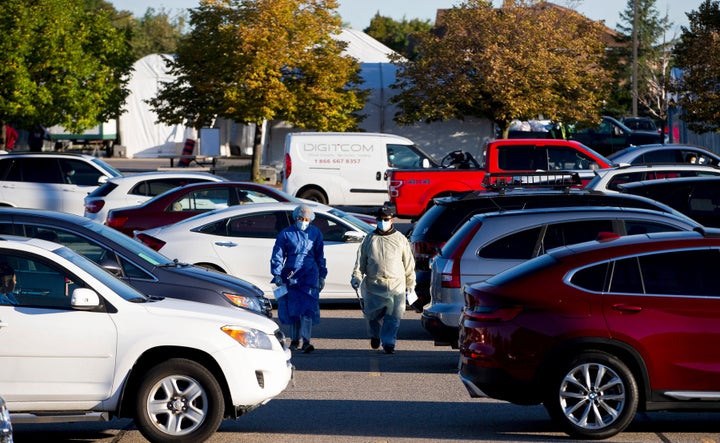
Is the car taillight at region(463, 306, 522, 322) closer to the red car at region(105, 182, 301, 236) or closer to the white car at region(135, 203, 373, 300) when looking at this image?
the white car at region(135, 203, 373, 300)

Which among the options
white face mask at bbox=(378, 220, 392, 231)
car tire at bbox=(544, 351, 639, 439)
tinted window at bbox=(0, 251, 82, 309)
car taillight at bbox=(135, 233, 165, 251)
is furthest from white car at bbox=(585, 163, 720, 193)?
tinted window at bbox=(0, 251, 82, 309)

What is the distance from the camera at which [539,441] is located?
849 centimetres

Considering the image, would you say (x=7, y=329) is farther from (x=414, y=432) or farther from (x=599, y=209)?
(x=599, y=209)

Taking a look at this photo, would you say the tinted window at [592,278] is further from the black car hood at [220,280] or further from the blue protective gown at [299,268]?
the blue protective gown at [299,268]

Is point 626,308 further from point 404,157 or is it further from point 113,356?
point 404,157

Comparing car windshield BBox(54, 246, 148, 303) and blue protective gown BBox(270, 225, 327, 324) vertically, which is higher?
car windshield BBox(54, 246, 148, 303)

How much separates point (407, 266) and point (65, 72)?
3081 cm

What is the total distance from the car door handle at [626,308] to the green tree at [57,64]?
33141 millimetres

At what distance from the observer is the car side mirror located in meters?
7.98

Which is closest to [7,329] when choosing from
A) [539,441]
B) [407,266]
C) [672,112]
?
[539,441]

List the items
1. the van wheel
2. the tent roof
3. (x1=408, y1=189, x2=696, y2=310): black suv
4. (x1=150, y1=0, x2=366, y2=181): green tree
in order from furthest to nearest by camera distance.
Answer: the tent roof, (x1=150, y1=0, x2=366, y2=181): green tree, the van wheel, (x1=408, y1=189, x2=696, y2=310): black suv

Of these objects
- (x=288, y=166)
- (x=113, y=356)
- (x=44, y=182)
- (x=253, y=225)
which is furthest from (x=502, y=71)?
(x=113, y=356)

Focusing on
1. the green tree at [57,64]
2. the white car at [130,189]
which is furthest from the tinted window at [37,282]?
the green tree at [57,64]

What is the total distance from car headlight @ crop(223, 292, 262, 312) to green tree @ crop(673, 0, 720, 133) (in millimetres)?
21147
